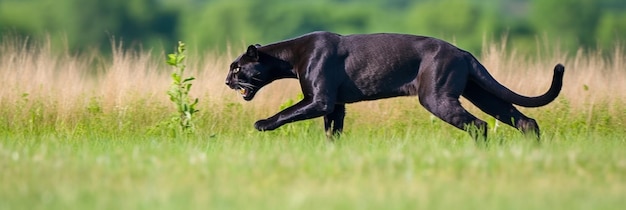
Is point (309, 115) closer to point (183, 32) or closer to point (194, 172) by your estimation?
point (194, 172)

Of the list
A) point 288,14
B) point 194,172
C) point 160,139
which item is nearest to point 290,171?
point 194,172

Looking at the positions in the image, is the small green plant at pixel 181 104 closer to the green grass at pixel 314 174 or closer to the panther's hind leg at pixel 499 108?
the green grass at pixel 314 174

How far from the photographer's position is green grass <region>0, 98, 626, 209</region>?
7039 mm

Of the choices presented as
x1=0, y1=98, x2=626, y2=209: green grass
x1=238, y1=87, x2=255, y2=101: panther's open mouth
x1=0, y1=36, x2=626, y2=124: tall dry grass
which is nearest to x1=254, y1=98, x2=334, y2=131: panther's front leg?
x1=0, y1=98, x2=626, y2=209: green grass

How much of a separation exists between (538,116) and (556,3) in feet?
210

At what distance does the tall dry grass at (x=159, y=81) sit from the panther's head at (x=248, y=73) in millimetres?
2269

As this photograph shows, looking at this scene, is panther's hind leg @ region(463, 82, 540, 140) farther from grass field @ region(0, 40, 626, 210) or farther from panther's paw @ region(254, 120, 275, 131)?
panther's paw @ region(254, 120, 275, 131)

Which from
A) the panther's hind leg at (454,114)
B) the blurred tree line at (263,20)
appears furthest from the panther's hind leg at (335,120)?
the blurred tree line at (263,20)

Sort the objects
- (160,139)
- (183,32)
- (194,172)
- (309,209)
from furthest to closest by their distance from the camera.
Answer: (183,32) → (160,139) → (194,172) → (309,209)

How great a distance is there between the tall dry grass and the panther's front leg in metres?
2.91

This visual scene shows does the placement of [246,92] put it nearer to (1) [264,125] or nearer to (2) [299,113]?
(1) [264,125]

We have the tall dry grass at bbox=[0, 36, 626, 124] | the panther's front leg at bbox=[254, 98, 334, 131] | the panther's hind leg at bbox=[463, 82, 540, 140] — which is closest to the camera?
the panther's front leg at bbox=[254, 98, 334, 131]

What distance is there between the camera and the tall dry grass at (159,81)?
531 inches

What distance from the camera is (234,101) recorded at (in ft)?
44.5
